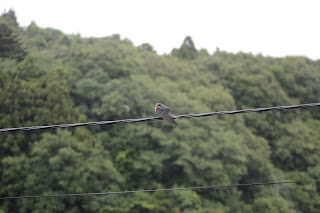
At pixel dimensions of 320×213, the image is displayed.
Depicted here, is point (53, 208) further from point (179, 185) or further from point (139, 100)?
point (139, 100)

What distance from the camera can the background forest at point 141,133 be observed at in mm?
23234

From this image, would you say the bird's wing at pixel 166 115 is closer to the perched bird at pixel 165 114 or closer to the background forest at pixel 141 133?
the perched bird at pixel 165 114

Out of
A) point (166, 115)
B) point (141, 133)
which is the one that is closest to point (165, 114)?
point (166, 115)

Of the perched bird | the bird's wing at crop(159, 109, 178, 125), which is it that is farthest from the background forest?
the bird's wing at crop(159, 109, 178, 125)

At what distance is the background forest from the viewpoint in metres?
23.2

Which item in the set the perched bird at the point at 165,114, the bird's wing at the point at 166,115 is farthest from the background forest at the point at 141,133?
the bird's wing at the point at 166,115

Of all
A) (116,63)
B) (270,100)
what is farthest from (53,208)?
(270,100)

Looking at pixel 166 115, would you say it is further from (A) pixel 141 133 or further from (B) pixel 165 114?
(A) pixel 141 133

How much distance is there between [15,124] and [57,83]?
4224 millimetres

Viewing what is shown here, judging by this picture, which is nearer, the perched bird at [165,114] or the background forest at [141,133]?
the perched bird at [165,114]

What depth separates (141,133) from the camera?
27.5m

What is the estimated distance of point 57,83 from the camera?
27.0 metres

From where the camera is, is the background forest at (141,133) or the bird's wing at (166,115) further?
the background forest at (141,133)

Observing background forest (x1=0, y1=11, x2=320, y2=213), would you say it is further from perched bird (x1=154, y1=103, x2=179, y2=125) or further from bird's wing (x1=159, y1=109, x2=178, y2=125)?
bird's wing (x1=159, y1=109, x2=178, y2=125)
